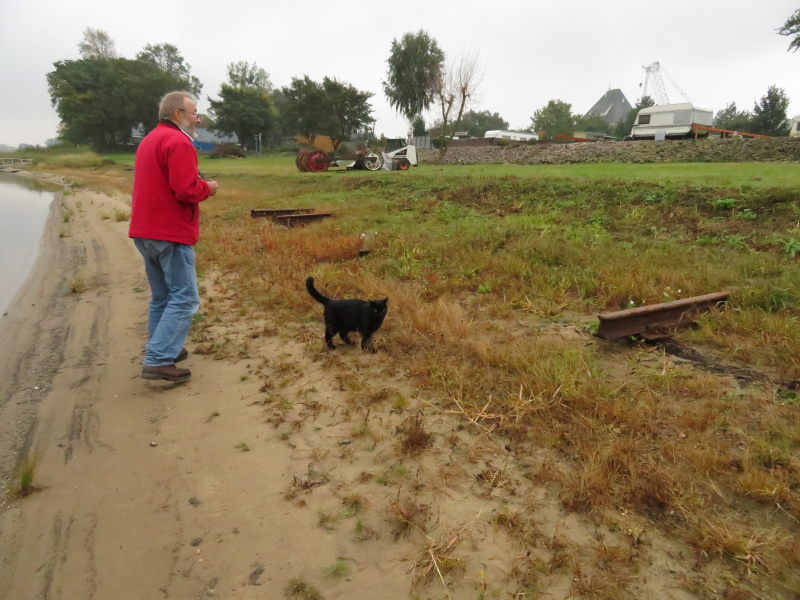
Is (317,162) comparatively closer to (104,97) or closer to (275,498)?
(275,498)

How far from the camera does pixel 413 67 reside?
51.9 metres

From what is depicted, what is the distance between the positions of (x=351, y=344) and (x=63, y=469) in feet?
7.55

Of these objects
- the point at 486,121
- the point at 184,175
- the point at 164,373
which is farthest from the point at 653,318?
the point at 486,121

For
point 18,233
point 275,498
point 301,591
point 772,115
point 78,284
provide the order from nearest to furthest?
point 301,591
point 275,498
point 78,284
point 18,233
point 772,115

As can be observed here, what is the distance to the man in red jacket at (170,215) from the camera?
3414mm

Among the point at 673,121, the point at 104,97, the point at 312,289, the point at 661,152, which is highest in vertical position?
the point at 104,97

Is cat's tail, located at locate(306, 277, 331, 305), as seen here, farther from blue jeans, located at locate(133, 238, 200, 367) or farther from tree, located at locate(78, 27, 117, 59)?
tree, located at locate(78, 27, 117, 59)

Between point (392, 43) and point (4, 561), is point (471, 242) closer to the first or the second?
point (4, 561)

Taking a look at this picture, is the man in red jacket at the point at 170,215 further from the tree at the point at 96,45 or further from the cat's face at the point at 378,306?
the tree at the point at 96,45

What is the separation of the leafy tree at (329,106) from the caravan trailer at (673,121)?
89.5 feet

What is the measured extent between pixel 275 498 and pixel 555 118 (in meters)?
84.6

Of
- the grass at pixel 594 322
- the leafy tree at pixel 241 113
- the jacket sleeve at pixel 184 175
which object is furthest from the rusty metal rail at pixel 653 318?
the leafy tree at pixel 241 113

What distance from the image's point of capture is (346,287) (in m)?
5.81

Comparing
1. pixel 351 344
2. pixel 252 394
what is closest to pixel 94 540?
pixel 252 394
